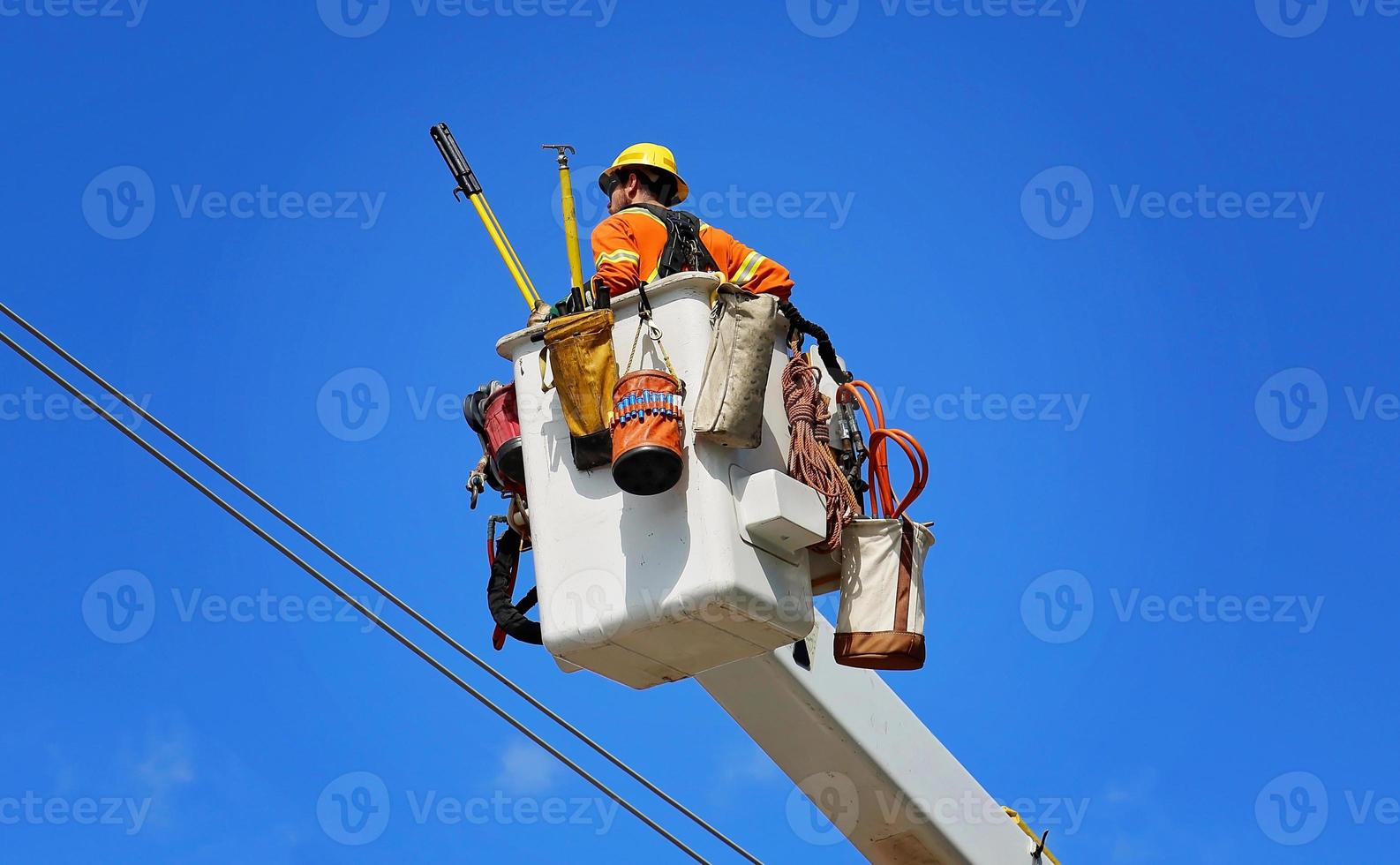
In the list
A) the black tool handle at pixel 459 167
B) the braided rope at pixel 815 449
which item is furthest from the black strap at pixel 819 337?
the black tool handle at pixel 459 167

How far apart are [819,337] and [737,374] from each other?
1.04m

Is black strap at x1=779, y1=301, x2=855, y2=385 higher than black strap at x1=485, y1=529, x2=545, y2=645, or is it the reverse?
black strap at x1=779, y1=301, x2=855, y2=385

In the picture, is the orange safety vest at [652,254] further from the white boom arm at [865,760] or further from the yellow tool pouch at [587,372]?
the white boom arm at [865,760]

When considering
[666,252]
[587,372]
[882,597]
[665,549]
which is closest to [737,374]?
[587,372]

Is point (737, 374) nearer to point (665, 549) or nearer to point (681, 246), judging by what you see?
point (665, 549)

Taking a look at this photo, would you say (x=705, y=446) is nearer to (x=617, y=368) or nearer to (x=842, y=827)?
(x=617, y=368)

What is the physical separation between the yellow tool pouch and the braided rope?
2.72 ft

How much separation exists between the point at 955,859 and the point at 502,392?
3.10 meters

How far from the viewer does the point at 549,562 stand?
28.6ft

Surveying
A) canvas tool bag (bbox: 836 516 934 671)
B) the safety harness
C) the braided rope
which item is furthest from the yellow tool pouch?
canvas tool bag (bbox: 836 516 934 671)

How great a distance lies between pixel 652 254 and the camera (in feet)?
30.1

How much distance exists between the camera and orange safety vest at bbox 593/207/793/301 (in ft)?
29.6

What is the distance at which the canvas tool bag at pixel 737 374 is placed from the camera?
836 centimetres

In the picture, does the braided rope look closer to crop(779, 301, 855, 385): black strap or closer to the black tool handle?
crop(779, 301, 855, 385): black strap
